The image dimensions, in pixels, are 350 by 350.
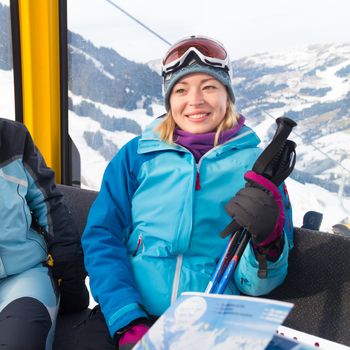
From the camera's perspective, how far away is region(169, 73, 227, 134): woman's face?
1599 millimetres

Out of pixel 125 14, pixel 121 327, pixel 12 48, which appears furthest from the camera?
pixel 12 48

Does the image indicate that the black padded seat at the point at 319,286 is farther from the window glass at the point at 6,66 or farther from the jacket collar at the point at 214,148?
the window glass at the point at 6,66

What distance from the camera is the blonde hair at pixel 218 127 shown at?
1606 millimetres

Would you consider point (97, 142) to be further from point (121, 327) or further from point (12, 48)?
point (121, 327)

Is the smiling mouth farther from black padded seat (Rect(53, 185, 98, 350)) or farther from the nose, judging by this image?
black padded seat (Rect(53, 185, 98, 350))

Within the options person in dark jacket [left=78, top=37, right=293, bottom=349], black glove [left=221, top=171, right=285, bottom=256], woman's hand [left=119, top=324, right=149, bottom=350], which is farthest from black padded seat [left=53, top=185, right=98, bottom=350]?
black glove [left=221, top=171, right=285, bottom=256]

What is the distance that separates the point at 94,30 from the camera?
2578 mm

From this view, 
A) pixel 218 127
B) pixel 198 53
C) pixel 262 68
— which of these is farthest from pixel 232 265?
pixel 262 68

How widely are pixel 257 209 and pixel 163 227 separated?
18.3 inches

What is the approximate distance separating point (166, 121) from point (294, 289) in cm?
83

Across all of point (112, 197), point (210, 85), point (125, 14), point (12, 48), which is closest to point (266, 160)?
point (210, 85)

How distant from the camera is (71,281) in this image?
6.10ft

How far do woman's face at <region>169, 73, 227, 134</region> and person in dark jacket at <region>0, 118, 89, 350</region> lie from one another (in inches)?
24.9

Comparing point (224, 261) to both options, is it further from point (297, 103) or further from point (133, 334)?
point (297, 103)
